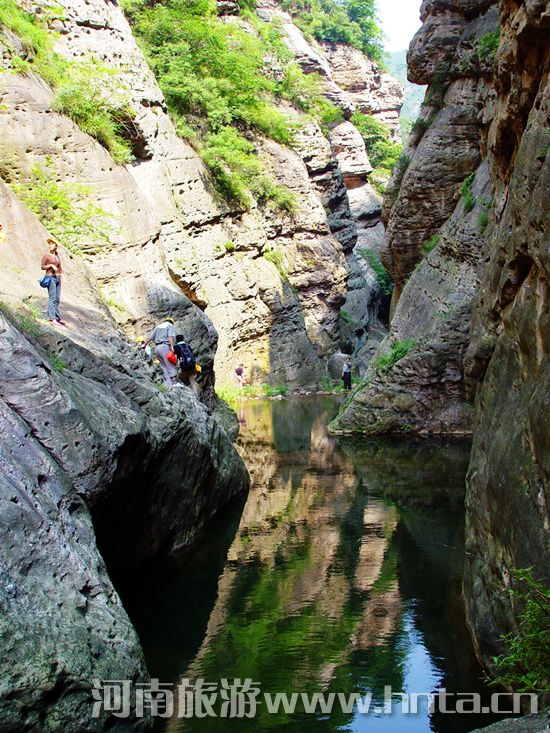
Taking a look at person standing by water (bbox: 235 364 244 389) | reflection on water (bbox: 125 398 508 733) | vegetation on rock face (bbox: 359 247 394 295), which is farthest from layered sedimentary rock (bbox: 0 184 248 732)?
vegetation on rock face (bbox: 359 247 394 295)

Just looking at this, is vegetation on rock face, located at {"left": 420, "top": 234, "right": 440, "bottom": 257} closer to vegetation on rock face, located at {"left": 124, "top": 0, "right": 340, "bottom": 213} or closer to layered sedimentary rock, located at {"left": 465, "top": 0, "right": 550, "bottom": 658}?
vegetation on rock face, located at {"left": 124, "top": 0, "right": 340, "bottom": 213}

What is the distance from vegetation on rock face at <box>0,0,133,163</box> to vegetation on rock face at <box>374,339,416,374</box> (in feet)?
34.2

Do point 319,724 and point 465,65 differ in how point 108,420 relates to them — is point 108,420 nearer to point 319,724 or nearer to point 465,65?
point 319,724

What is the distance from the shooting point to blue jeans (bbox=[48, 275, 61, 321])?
10141 millimetres

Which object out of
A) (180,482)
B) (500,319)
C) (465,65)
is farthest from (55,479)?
(465,65)

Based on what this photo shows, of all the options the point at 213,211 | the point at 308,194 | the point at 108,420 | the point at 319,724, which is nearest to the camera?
the point at 319,724

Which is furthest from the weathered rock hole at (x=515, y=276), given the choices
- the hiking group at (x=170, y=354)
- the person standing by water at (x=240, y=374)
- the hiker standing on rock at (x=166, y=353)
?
the person standing by water at (x=240, y=374)

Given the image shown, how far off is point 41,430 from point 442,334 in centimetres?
1371

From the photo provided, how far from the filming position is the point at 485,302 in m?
8.45

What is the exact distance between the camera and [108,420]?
25.1ft

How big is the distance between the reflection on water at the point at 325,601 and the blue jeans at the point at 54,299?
4.07 m

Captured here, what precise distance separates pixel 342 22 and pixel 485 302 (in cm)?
6144

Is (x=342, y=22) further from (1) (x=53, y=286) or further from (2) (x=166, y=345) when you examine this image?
(1) (x=53, y=286)

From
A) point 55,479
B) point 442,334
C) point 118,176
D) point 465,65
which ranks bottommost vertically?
point 55,479
